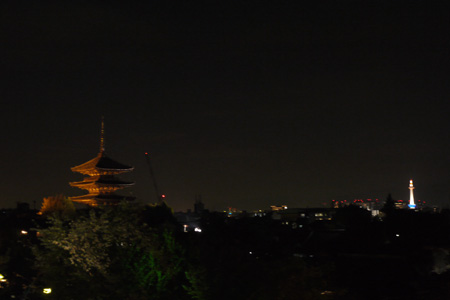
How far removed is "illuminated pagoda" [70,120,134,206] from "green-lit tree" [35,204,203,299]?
1706 inches

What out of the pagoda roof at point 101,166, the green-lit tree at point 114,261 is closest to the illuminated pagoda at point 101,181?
the pagoda roof at point 101,166

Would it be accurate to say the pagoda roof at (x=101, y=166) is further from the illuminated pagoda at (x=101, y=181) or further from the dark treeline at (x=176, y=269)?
the dark treeline at (x=176, y=269)

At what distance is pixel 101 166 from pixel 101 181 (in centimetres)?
174

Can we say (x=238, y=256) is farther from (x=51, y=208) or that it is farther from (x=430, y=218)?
(x=51, y=208)

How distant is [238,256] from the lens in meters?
20.5

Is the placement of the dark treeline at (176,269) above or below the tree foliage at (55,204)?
below

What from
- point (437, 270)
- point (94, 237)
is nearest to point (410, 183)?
point (437, 270)

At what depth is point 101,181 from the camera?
6819cm

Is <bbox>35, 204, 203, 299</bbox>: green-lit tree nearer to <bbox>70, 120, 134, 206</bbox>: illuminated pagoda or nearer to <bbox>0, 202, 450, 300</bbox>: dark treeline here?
<bbox>0, 202, 450, 300</bbox>: dark treeline

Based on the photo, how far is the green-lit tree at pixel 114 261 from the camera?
22.1m

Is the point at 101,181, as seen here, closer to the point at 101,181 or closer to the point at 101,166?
the point at 101,181

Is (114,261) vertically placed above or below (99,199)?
below

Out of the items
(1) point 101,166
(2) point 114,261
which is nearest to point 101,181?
(1) point 101,166

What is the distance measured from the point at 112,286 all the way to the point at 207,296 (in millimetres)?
4244
